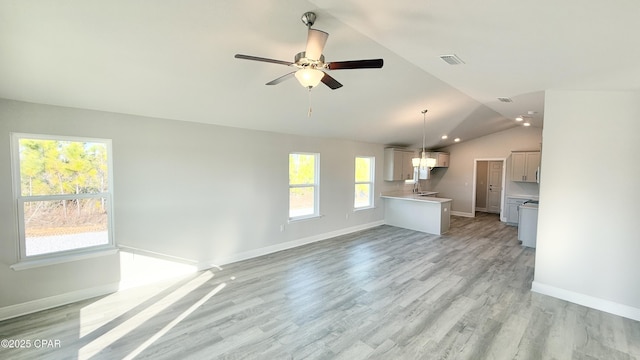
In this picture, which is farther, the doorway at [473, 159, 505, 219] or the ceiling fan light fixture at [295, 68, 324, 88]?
the doorway at [473, 159, 505, 219]

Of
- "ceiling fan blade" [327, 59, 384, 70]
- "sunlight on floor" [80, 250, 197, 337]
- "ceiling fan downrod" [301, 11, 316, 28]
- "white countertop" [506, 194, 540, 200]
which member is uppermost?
"ceiling fan downrod" [301, 11, 316, 28]

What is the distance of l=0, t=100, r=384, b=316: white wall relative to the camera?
303 cm

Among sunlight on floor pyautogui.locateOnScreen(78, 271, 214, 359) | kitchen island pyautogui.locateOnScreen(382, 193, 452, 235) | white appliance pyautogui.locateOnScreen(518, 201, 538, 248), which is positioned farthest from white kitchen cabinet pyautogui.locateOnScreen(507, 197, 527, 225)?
sunlight on floor pyautogui.locateOnScreen(78, 271, 214, 359)

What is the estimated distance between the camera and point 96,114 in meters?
3.40

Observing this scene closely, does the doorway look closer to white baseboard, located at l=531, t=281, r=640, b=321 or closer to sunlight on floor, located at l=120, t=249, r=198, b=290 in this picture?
white baseboard, located at l=531, t=281, r=640, b=321

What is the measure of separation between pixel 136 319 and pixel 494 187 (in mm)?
10949

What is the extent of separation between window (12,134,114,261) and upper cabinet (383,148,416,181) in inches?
250

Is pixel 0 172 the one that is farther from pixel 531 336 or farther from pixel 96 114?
pixel 531 336

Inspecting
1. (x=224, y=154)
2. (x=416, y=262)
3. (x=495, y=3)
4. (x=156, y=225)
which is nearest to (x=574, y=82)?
(x=495, y=3)

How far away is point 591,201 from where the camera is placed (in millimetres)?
3365

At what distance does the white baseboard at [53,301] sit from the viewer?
296cm

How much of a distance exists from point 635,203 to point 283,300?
14.2 feet

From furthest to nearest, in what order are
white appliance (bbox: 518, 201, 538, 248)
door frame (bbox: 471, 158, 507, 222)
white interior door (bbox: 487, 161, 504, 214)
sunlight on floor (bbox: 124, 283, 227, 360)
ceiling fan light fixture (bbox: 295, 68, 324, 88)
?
white interior door (bbox: 487, 161, 504, 214)
door frame (bbox: 471, 158, 507, 222)
white appliance (bbox: 518, 201, 538, 248)
sunlight on floor (bbox: 124, 283, 227, 360)
ceiling fan light fixture (bbox: 295, 68, 324, 88)

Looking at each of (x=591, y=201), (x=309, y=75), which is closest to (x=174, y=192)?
(x=309, y=75)
